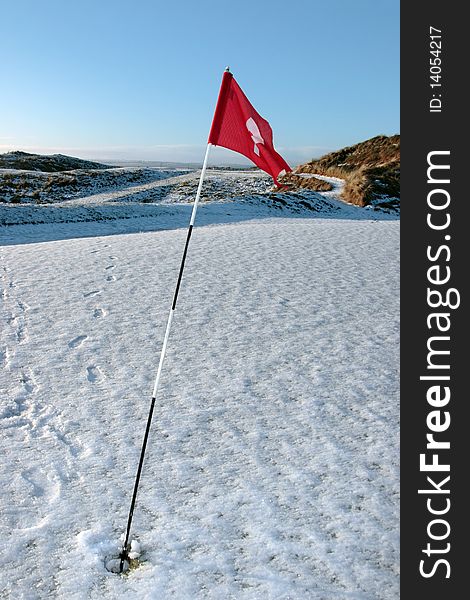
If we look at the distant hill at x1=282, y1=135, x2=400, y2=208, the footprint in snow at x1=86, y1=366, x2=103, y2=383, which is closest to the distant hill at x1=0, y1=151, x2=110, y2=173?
the distant hill at x1=282, y1=135, x2=400, y2=208

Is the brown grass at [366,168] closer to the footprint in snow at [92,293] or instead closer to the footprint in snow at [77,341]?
the footprint in snow at [92,293]

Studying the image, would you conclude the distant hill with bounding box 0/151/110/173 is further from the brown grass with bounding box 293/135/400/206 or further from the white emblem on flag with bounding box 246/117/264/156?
the white emblem on flag with bounding box 246/117/264/156

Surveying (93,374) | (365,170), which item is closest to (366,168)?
(365,170)

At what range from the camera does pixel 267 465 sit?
424 cm

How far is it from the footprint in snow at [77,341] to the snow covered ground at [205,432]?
26mm

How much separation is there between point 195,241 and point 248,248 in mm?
1397

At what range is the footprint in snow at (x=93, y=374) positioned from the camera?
18.6 ft

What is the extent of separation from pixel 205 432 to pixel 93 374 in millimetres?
1664

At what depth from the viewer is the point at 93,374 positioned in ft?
18.9

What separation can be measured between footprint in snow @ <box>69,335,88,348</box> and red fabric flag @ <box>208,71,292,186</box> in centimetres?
342

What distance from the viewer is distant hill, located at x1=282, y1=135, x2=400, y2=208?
25266 millimetres

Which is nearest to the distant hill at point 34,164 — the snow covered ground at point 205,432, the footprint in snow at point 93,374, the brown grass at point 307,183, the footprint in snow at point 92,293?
the brown grass at point 307,183

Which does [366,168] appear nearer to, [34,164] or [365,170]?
[365,170]

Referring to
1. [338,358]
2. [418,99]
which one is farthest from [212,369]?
[418,99]
